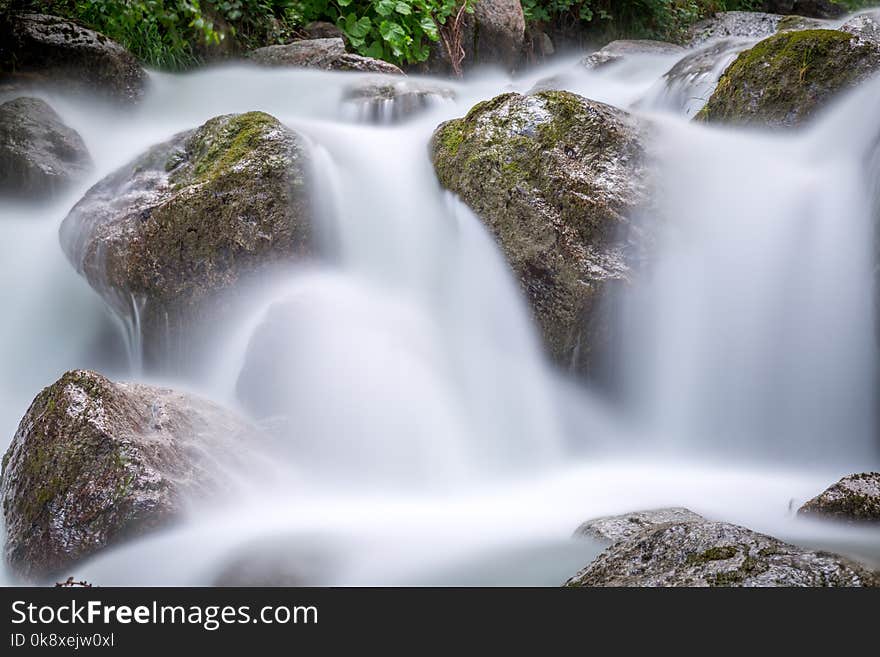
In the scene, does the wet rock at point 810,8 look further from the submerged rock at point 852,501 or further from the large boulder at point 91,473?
the large boulder at point 91,473

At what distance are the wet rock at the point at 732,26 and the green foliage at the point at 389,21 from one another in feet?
15.3

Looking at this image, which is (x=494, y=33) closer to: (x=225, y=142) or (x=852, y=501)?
(x=225, y=142)

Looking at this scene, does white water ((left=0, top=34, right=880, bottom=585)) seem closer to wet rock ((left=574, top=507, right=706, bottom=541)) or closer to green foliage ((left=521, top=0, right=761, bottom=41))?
wet rock ((left=574, top=507, right=706, bottom=541))

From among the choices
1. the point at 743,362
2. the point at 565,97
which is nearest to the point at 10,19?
the point at 565,97

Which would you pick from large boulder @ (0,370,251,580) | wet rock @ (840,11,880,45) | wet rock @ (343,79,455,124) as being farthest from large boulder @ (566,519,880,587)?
wet rock @ (343,79,455,124)

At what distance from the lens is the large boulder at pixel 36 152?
627 centimetres

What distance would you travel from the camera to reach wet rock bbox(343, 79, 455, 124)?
288 inches

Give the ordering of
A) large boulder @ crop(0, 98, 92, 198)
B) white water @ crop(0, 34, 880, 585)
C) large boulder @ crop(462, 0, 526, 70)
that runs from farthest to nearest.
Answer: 1. large boulder @ crop(462, 0, 526, 70)
2. large boulder @ crop(0, 98, 92, 198)
3. white water @ crop(0, 34, 880, 585)

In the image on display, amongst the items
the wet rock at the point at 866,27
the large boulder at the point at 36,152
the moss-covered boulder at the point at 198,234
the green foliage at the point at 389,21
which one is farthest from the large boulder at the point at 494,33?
the moss-covered boulder at the point at 198,234

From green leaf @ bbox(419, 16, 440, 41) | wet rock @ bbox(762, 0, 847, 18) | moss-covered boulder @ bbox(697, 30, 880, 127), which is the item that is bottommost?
wet rock @ bbox(762, 0, 847, 18)

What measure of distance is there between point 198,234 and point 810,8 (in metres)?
14.0

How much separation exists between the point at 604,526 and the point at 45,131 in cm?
543

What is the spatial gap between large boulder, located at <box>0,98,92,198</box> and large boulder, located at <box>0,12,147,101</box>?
3.15 feet

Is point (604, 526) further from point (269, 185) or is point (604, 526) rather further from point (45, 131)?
point (45, 131)
